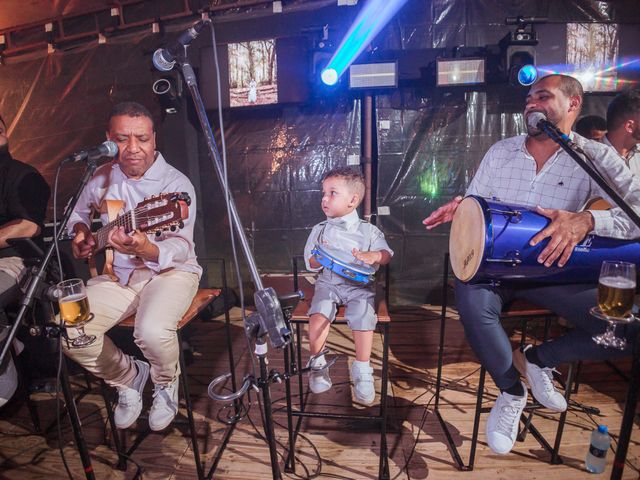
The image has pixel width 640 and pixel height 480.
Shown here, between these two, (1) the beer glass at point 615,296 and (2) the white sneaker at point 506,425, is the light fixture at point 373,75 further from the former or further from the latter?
(2) the white sneaker at point 506,425

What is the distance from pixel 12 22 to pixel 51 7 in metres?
0.64

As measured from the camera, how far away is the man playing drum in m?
1.63

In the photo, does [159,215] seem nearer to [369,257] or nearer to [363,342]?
[369,257]

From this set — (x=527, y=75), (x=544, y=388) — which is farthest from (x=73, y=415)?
(x=527, y=75)

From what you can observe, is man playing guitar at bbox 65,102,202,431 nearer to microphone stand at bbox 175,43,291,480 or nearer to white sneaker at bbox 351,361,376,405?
microphone stand at bbox 175,43,291,480

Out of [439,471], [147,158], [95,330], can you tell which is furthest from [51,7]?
[439,471]

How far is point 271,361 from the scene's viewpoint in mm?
3111

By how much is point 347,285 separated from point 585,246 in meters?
1.23

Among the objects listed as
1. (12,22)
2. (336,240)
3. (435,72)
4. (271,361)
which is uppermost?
(12,22)

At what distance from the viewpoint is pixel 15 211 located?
2541mm

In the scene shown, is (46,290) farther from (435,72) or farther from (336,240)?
(435,72)

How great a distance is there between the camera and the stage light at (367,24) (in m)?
3.87

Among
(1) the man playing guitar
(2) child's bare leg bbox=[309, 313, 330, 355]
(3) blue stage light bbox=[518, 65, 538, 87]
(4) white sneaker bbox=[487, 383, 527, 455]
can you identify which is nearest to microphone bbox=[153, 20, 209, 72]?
(1) the man playing guitar

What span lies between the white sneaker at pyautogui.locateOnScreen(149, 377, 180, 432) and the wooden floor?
12.3 inches
